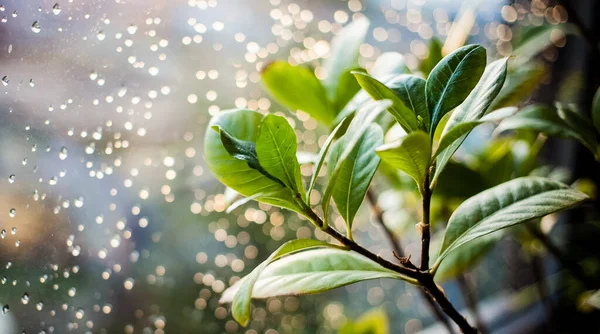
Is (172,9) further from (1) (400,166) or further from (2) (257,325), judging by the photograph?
(2) (257,325)

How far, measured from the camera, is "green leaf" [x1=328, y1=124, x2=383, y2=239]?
447mm

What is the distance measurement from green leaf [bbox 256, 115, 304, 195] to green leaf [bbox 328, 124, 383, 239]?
0.16ft

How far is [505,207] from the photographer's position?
487 millimetres

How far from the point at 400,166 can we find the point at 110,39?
403 millimetres

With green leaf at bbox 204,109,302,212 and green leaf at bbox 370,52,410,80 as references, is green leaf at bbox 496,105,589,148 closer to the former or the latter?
green leaf at bbox 370,52,410,80

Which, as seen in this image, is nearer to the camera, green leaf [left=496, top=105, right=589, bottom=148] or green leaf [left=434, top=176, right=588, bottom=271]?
green leaf [left=434, top=176, right=588, bottom=271]

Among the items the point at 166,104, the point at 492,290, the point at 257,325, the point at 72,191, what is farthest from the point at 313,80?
the point at 492,290

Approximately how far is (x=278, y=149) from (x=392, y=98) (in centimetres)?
11

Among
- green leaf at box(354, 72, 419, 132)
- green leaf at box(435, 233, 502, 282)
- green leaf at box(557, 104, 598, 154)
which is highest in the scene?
green leaf at box(354, 72, 419, 132)

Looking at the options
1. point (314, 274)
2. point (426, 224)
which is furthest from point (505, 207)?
point (314, 274)

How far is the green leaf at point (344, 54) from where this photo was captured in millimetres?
→ 647

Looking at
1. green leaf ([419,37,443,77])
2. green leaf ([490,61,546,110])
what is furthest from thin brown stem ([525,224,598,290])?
green leaf ([419,37,443,77])

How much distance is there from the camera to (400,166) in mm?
403

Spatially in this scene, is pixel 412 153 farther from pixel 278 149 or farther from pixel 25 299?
pixel 25 299
